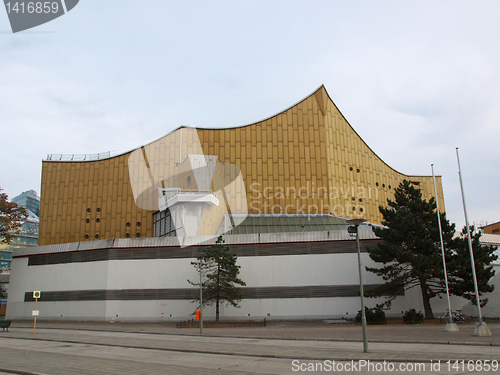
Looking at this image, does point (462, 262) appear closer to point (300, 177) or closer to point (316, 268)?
point (316, 268)

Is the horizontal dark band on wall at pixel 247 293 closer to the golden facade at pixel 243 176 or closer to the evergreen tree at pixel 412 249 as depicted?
the evergreen tree at pixel 412 249

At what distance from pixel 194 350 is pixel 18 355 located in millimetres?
7575

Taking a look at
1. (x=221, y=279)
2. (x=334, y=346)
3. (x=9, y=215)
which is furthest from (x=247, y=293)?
(x=9, y=215)

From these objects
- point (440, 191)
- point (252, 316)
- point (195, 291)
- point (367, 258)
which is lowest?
point (252, 316)

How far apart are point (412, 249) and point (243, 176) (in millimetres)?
20649

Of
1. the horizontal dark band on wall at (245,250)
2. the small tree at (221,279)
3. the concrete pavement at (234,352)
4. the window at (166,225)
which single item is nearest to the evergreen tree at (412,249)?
the horizontal dark band on wall at (245,250)

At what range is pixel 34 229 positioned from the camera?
134 meters

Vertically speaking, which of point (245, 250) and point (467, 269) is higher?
point (245, 250)

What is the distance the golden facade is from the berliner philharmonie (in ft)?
0.40

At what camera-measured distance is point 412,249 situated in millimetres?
30953

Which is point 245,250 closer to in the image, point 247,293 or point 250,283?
point 250,283

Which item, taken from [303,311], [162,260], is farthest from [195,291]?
[303,311]

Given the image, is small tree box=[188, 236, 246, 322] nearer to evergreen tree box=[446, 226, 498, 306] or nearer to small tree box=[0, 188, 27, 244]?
evergreen tree box=[446, 226, 498, 306]

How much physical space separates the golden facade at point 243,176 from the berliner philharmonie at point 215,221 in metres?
0.12
